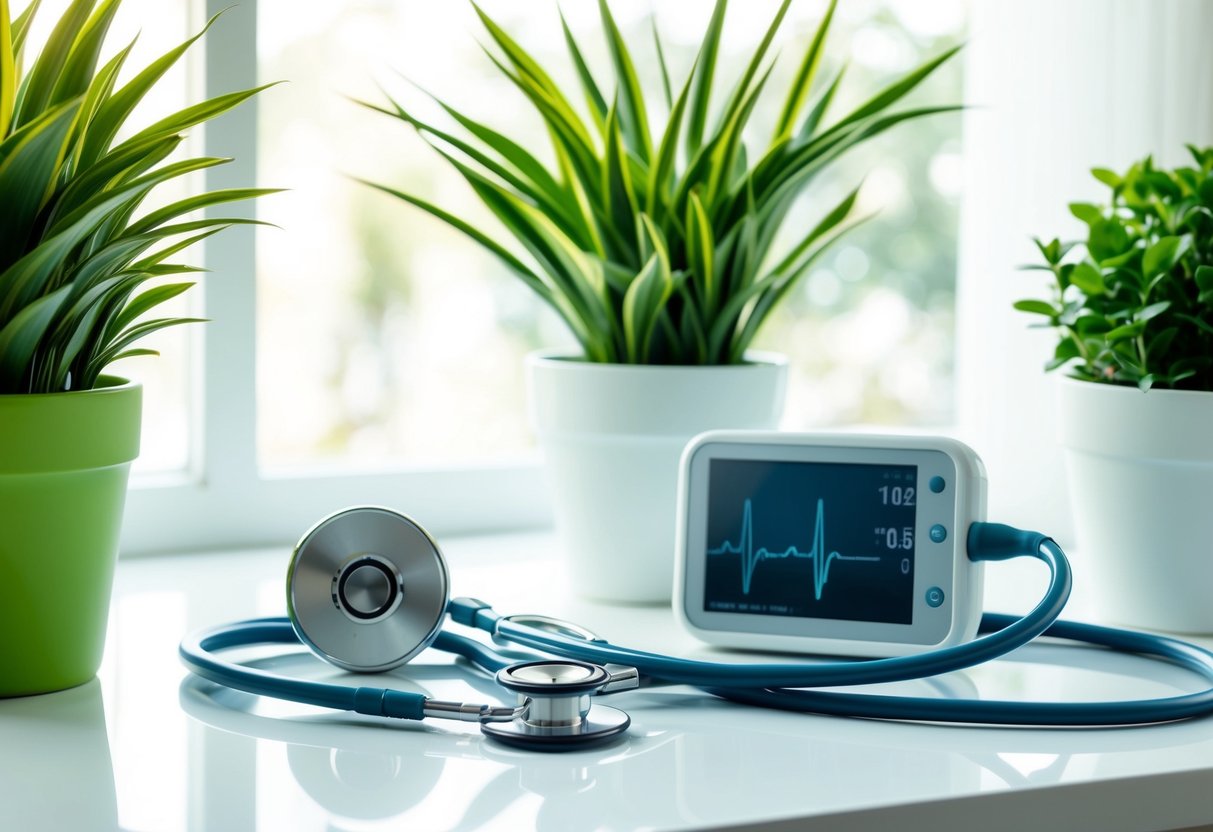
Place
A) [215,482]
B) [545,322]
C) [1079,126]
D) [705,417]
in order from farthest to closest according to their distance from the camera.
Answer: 1. [545,322]
2. [1079,126]
3. [215,482]
4. [705,417]

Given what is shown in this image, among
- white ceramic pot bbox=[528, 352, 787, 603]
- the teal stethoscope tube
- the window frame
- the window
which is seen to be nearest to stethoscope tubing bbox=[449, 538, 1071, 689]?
the teal stethoscope tube

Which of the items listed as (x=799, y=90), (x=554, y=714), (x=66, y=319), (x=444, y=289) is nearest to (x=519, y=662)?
(x=554, y=714)

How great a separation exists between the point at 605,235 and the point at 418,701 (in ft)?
1.32

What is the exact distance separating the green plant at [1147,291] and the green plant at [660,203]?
0.16 m

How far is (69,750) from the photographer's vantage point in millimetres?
586

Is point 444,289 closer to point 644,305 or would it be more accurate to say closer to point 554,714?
point 644,305

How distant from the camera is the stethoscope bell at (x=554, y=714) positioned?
1.94 feet

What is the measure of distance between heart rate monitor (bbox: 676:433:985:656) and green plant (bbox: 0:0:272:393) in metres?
0.35

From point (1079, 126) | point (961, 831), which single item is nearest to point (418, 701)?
point (961, 831)

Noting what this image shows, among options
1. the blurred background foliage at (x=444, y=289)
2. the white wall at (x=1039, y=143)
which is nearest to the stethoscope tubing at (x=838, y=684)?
the white wall at (x=1039, y=143)

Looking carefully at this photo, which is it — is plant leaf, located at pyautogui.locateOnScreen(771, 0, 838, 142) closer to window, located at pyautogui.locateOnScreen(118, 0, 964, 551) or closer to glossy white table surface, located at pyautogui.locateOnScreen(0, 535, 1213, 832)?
glossy white table surface, located at pyautogui.locateOnScreen(0, 535, 1213, 832)

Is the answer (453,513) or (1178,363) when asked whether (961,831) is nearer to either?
(1178,363)

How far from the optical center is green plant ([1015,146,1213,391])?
0.79 meters

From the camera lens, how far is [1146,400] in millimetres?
793
